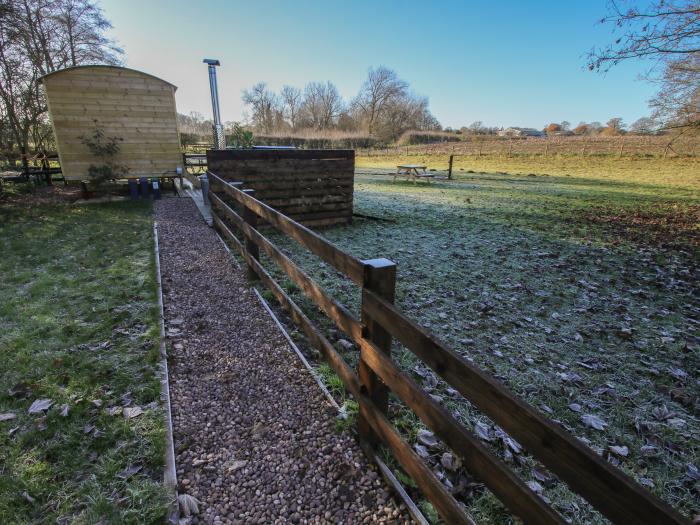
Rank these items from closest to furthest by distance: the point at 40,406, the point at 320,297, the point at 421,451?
the point at 421,451
the point at 40,406
the point at 320,297

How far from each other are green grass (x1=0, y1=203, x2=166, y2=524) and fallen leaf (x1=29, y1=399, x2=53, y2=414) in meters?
0.05

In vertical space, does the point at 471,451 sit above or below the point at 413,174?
below

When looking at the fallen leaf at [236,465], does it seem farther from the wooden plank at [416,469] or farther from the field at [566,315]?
the field at [566,315]

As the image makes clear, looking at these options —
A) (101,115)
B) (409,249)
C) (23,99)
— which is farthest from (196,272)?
(23,99)

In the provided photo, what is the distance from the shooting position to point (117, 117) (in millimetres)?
10711

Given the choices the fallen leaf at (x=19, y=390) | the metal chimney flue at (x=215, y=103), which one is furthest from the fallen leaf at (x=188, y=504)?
the metal chimney flue at (x=215, y=103)

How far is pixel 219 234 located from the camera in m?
7.42

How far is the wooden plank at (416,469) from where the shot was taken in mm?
1628

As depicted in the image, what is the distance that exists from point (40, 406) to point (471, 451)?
118 inches

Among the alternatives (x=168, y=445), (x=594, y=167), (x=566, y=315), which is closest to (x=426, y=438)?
(x=168, y=445)

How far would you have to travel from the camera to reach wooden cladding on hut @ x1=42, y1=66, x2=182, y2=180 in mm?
10000

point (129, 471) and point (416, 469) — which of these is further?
point (129, 471)

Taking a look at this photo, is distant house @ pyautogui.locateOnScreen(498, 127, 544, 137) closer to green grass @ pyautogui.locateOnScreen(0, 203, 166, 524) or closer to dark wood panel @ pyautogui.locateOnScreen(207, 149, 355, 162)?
dark wood panel @ pyautogui.locateOnScreen(207, 149, 355, 162)

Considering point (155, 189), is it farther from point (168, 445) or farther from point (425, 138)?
point (425, 138)
